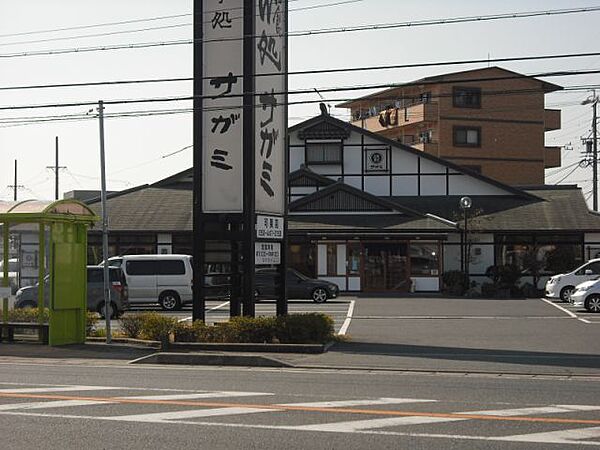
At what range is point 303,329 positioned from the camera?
19.0 metres

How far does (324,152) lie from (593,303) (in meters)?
20.8

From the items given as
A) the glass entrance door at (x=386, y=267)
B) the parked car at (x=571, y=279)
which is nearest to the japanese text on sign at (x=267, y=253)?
the parked car at (x=571, y=279)

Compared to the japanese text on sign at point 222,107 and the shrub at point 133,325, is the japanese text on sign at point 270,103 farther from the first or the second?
the shrub at point 133,325

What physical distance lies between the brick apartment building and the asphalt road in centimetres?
4927

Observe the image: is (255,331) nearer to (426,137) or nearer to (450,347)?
(450,347)

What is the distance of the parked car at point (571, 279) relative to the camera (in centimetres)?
3400

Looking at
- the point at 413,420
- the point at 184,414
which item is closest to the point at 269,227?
the point at 184,414

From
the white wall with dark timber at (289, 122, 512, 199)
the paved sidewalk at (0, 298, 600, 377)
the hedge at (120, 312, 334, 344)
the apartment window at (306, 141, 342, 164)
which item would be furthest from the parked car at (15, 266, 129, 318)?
the apartment window at (306, 141, 342, 164)

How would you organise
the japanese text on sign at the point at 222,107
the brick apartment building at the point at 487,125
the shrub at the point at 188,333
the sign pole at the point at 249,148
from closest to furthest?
the shrub at the point at 188,333, the sign pole at the point at 249,148, the japanese text on sign at the point at 222,107, the brick apartment building at the point at 487,125

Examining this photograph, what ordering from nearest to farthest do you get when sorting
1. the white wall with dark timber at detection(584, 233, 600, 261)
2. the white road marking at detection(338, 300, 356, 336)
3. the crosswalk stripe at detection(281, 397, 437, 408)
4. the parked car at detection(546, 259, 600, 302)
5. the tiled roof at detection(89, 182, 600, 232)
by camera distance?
the crosswalk stripe at detection(281, 397, 437, 408) < the white road marking at detection(338, 300, 356, 336) < the parked car at detection(546, 259, 600, 302) < the tiled roof at detection(89, 182, 600, 232) < the white wall with dark timber at detection(584, 233, 600, 261)

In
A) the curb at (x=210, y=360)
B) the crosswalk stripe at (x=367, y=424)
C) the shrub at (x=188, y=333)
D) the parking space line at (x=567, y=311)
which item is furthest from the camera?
the parking space line at (x=567, y=311)

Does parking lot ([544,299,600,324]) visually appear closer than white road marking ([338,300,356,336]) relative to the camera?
No

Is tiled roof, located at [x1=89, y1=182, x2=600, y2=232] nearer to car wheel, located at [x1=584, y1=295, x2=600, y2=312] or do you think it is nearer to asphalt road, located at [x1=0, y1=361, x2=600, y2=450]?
car wheel, located at [x1=584, y1=295, x2=600, y2=312]

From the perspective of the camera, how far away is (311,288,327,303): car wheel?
35628 mm
